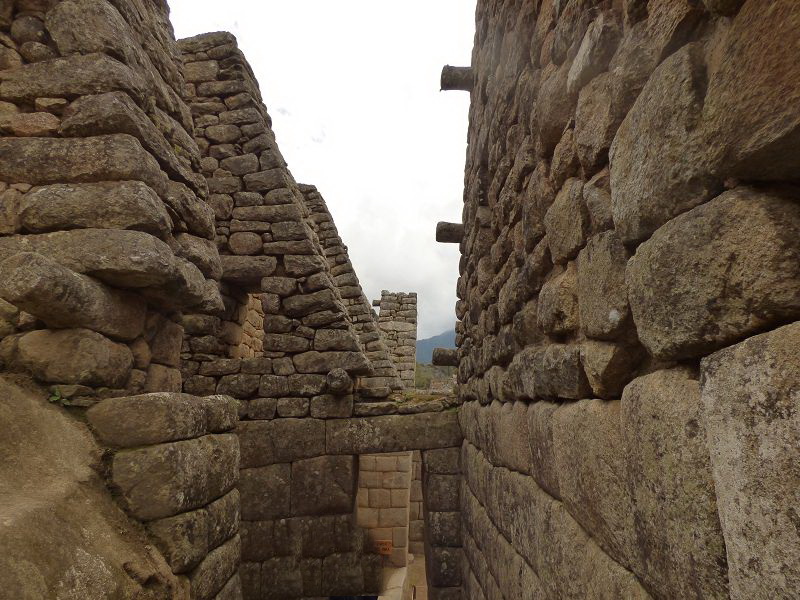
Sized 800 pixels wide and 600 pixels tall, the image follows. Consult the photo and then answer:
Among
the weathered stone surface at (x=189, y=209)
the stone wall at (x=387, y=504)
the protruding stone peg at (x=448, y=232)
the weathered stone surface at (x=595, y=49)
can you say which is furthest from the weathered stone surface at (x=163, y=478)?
the stone wall at (x=387, y=504)

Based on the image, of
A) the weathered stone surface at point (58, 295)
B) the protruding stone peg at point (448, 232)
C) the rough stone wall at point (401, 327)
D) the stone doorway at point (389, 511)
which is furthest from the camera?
the rough stone wall at point (401, 327)

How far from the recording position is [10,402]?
1.95 metres

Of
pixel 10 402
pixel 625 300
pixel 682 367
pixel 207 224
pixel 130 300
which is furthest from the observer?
pixel 207 224

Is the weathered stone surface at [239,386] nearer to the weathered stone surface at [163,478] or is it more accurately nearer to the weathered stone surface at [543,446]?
the weathered stone surface at [163,478]

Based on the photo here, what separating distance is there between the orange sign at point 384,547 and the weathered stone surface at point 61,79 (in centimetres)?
809

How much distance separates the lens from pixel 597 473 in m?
1.40

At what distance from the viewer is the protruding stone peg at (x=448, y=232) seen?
20.5 ft

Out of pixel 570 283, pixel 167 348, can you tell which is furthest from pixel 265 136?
pixel 570 283

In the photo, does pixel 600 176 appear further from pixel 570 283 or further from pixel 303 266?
pixel 303 266

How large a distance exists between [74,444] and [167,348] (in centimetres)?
85

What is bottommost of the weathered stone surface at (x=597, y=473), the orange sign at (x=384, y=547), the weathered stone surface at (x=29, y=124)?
the orange sign at (x=384, y=547)

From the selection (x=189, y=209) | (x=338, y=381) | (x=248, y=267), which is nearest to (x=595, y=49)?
(x=189, y=209)

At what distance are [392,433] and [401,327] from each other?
26.9 feet

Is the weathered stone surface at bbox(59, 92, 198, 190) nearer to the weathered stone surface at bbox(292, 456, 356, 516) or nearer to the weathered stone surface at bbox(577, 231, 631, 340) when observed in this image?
the weathered stone surface at bbox(577, 231, 631, 340)
